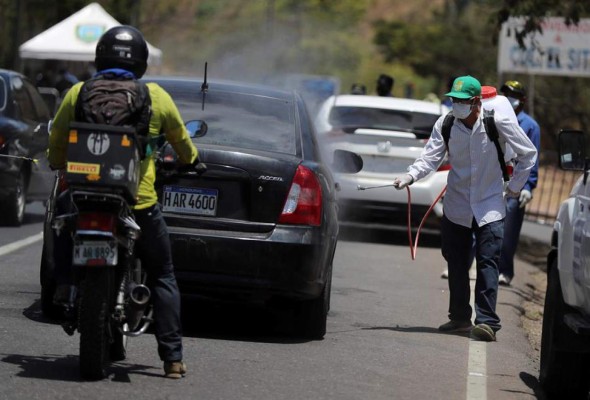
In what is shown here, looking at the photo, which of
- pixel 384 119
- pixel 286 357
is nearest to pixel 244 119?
pixel 286 357

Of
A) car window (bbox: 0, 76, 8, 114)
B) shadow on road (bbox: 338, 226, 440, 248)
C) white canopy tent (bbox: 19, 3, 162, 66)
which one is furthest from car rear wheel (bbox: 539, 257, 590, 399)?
white canopy tent (bbox: 19, 3, 162, 66)

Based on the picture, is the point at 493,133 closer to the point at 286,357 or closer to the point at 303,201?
the point at 303,201

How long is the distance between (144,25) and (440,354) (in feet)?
142

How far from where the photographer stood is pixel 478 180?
9.20 meters

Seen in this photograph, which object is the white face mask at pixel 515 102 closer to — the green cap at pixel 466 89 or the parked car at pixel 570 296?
the green cap at pixel 466 89

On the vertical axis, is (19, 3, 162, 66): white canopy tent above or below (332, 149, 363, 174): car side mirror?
below

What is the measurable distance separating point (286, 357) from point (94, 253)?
1.91 metres

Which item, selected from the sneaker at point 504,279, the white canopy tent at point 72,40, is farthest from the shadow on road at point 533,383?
the white canopy tent at point 72,40

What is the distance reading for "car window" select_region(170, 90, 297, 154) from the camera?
8.50 m

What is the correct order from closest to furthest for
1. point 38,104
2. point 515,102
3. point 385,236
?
point 515,102 → point 38,104 → point 385,236

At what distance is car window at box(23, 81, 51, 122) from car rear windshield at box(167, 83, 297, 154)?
6926mm

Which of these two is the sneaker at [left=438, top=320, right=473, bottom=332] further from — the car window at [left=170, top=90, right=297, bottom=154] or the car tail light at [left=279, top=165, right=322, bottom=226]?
the car window at [left=170, top=90, right=297, bottom=154]

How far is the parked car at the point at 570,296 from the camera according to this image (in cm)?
678

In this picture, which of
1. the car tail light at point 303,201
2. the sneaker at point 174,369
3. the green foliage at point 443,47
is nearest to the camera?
the sneaker at point 174,369
